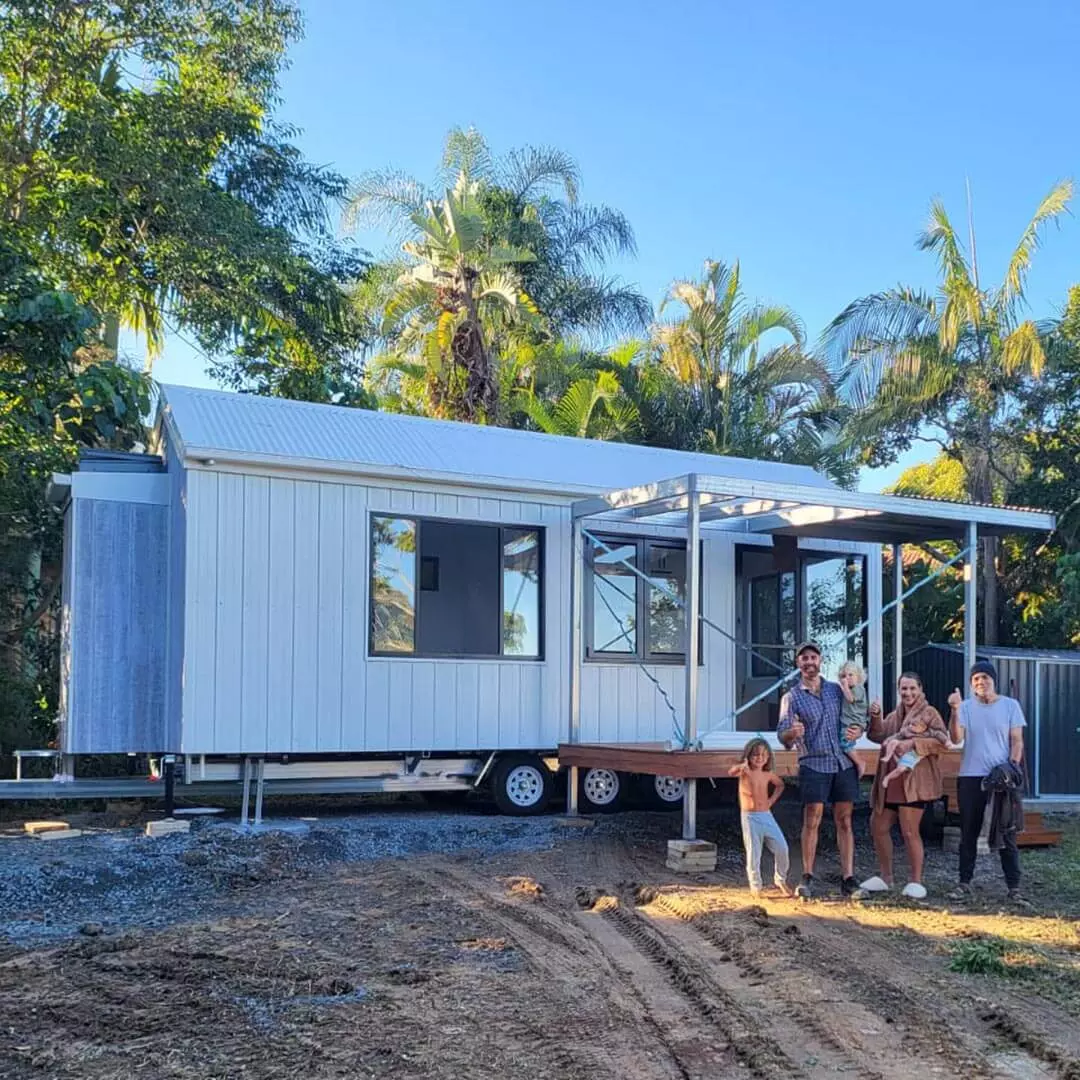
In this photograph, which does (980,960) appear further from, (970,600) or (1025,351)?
(1025,351)

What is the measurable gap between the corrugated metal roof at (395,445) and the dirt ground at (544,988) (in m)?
3.68

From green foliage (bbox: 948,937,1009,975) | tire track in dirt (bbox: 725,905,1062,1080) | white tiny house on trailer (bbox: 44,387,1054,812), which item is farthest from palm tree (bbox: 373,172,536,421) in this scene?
green foliage (bbox: 948,937,1009,975)

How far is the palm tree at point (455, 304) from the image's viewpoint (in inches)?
790

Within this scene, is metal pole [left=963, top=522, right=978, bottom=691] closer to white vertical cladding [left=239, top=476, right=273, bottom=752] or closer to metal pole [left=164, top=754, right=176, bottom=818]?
white vertical cladding [left=239, top=476, right=273, bottom=752]

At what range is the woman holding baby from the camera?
7.46 meters

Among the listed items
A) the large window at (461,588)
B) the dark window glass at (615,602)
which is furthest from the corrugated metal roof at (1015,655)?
the large window at (461,588)

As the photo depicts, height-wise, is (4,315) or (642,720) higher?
(4,315)

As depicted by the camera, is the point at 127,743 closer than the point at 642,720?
Yes

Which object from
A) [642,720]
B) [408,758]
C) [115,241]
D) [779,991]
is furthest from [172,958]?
[115,241]

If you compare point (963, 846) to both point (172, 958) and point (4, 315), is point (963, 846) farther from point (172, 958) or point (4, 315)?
point (4, 315)

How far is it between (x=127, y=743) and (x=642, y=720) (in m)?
4.50

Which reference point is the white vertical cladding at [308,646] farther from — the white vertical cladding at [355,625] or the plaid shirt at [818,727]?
the plaid shirt at [818,727]

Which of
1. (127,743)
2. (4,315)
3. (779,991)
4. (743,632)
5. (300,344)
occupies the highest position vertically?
(300,344)

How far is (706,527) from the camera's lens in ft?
37.8
